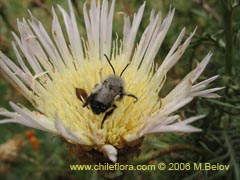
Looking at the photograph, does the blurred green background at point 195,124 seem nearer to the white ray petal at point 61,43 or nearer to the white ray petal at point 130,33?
the white ray petal at point 130,33

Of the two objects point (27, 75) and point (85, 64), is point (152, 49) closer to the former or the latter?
point (85, 64)

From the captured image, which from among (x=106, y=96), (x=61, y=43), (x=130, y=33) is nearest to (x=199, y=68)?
(x=106, y=96)

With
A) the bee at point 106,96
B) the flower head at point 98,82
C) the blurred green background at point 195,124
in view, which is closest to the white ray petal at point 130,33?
the flower head at point 98,82

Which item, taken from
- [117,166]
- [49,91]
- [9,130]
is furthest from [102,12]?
[9,130]

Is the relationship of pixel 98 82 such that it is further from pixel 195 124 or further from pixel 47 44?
pixel 195 124

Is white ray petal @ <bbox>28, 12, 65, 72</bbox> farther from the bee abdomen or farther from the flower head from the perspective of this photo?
the bee abdomen

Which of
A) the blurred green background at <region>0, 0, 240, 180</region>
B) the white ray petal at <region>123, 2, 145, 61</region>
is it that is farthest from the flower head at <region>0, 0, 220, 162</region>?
the blurred green background at <region>0, 0, 240, 180</region>
